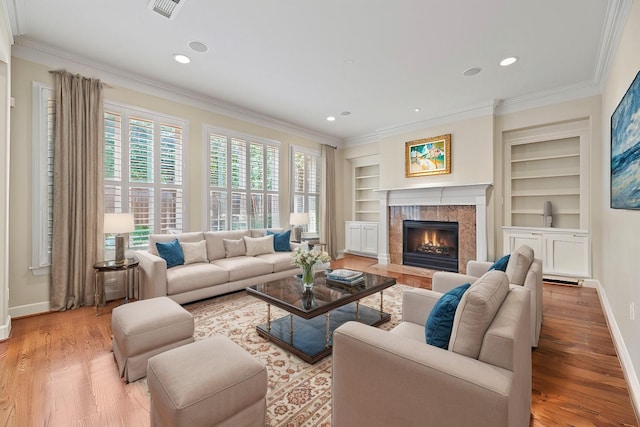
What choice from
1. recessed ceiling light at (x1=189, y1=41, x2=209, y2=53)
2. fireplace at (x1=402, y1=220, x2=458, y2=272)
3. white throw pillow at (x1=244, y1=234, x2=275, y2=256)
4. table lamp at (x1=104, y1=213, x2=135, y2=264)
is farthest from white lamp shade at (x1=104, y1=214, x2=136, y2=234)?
fireplace at (x1=402, y1=220, x2=458, y2=272)

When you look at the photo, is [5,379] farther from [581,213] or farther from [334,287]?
[581,213]

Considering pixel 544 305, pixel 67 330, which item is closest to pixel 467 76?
pixel 544 305

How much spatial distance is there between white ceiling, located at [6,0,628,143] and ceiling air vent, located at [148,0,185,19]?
0.24 ft

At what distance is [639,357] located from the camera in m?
1.80

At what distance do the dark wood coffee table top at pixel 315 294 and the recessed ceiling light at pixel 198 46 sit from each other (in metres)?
2.68

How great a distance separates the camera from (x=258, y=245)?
4.56 metres

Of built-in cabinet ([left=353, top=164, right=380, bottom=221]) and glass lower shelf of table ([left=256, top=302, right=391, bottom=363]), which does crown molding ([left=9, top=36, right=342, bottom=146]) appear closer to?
built-in cabinet ([left=353, top=164, right=380, bottom=221])

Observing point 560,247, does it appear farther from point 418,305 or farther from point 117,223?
point 117,223

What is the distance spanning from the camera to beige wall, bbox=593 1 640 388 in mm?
1967

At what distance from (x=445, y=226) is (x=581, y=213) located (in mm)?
1955

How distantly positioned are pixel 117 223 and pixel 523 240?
5876mm

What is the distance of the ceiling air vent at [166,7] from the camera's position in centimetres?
244

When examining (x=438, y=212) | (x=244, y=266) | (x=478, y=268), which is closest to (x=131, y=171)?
(x=244, y=266)

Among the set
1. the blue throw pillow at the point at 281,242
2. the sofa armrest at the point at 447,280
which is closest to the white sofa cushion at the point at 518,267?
the sofa armrest at the point at 447,280
